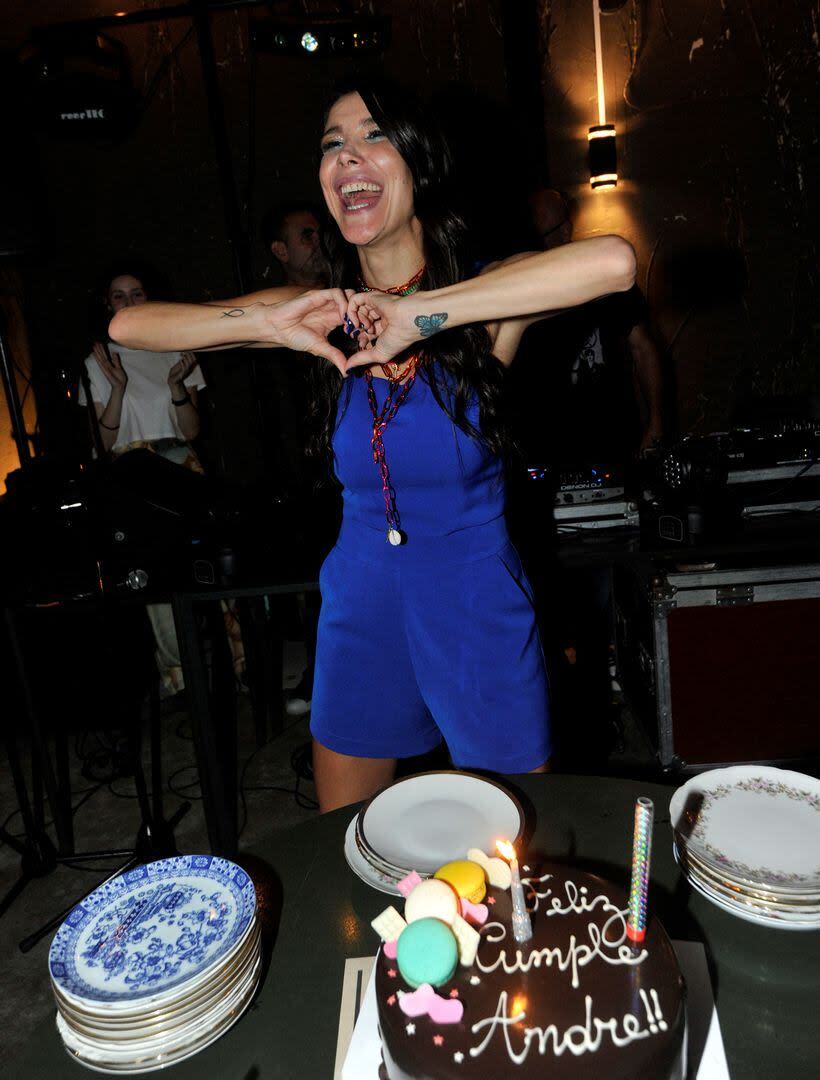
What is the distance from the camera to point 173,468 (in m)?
2.68

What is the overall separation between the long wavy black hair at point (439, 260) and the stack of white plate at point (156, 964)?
897 mm

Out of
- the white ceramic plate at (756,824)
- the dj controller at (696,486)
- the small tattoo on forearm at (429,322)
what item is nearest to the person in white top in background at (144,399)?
the dj controller at (696,486)

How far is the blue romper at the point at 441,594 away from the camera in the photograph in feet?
4.77

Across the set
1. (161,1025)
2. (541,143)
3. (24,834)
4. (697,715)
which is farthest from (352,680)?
(541,143)

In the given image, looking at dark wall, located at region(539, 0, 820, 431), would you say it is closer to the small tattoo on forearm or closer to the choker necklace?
the choker necklace

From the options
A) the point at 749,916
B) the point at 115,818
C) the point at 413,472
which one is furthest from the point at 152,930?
the point at 115,818

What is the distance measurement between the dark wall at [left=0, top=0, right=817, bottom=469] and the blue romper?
133 inches

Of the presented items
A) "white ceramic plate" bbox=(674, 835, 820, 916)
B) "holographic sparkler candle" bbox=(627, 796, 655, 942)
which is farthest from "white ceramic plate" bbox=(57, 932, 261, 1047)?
"white ceramic plate" bbox=(674, 835, 820, 916)

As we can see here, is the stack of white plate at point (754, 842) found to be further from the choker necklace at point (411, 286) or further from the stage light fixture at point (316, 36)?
the stage light fixture at point (316, 36)

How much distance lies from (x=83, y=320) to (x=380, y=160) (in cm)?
399

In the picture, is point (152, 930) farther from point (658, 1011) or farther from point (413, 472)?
point (413, 472)

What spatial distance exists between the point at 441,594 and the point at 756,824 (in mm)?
659

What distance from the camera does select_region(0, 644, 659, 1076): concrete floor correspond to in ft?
6.81

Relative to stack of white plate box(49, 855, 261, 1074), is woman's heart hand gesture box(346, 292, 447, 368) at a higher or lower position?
higher
